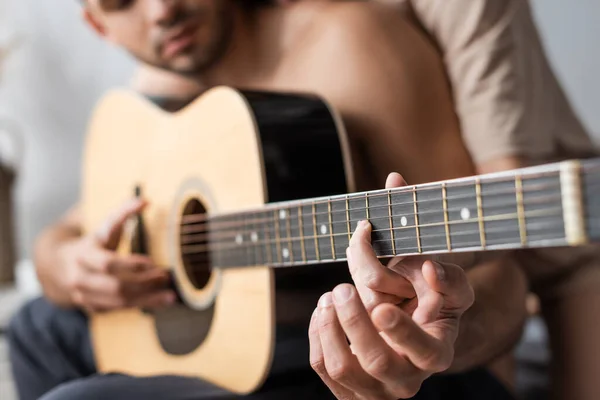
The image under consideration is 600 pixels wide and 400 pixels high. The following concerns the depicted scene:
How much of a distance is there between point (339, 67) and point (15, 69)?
4.21ft

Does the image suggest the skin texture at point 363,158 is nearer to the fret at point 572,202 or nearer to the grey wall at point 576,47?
the fret at point 572,202

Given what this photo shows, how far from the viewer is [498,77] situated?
0.52 meters

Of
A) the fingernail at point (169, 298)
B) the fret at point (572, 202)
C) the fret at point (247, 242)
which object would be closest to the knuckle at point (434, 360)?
the fret at point (572, 202)

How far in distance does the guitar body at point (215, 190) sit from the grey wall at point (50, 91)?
A: 2.77 ft

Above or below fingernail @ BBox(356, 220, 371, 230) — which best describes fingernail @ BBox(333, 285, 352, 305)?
below

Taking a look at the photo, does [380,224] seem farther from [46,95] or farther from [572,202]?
[46,95]

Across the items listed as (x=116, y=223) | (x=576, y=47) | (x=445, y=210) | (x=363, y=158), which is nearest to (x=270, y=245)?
(x=363, y=158)

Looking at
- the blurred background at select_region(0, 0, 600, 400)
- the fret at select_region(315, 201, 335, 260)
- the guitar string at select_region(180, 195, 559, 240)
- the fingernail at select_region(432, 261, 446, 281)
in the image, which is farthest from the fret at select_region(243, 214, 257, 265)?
the blurred background at select_region(0, 0, 600, 400)

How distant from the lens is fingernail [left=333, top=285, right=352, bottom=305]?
375 millimetres

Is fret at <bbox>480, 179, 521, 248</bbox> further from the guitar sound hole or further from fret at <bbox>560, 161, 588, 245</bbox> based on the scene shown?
the guitar sound hole

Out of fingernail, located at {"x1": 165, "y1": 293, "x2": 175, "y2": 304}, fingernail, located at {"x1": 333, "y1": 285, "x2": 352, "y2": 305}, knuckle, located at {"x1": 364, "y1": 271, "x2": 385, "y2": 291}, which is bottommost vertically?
fingernail, located at {"x1": 165, "y1": 293, "x2": 175, "y2": 304}

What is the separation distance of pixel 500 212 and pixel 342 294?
104mm

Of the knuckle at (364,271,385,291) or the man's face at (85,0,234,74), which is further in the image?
the man's face at (85,0,234,74)

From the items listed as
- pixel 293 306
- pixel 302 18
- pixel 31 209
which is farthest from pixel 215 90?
pixel 31 209
